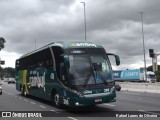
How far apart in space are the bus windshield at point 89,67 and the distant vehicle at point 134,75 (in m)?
61.0

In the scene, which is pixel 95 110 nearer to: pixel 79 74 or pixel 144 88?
pixel 79 74

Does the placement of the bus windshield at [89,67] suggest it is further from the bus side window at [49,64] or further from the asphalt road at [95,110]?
the bus side window at [49,64]

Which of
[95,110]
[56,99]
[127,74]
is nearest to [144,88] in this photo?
[56,99]

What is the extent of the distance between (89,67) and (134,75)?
68255 millimetres

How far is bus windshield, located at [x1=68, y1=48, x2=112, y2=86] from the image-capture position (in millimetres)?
15664

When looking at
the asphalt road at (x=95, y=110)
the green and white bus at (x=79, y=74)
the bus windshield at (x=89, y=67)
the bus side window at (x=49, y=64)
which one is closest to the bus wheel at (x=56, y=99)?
the green and white bus at (x=79, y=74)

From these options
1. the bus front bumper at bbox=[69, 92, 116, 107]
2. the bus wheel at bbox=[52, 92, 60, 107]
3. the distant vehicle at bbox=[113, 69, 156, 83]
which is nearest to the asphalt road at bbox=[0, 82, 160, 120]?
the bus wheel at bbox=[52, 92, 60, 107]

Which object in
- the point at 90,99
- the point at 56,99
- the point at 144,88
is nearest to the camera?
the point at 90,99

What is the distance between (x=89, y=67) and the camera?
1595 centimetres

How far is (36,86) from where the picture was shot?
2316 centimetres

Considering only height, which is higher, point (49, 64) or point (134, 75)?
point (134, 75)

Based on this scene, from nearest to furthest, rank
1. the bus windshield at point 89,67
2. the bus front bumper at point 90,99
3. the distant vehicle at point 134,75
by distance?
the bus front bumper at point 90,99 < the bus windshield at point 89,67 < the distant vehicle at point 134,75

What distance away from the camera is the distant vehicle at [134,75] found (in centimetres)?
7894

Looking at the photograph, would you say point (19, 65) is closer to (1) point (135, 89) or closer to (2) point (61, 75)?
(2) point (61, 75)
